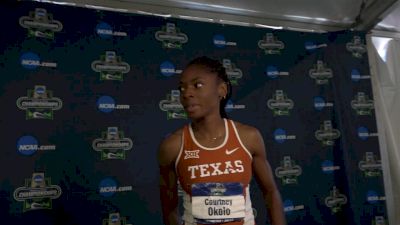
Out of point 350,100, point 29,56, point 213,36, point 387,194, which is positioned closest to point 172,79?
point 213,36

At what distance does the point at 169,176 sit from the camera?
1166 millimetres

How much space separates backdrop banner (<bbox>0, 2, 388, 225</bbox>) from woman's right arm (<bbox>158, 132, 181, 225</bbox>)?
36.7 inches

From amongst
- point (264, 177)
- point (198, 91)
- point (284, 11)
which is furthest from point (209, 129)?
point (284, 11)

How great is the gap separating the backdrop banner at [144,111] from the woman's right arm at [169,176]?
933 millimetres

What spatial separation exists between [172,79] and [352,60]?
142 centimetres

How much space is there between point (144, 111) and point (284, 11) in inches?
50.0

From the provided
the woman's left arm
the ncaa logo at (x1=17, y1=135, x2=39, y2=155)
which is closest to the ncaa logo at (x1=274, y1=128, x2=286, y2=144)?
the woman's left arm

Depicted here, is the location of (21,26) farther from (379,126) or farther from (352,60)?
(379,126)

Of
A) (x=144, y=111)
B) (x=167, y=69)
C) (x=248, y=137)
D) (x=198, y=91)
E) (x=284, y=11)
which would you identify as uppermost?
(x=284, y=11)

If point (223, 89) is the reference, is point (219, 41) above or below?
above

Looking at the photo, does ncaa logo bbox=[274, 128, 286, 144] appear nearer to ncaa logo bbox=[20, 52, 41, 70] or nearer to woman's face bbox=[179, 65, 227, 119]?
woman's face bbox=[179, 65, 227, 119]

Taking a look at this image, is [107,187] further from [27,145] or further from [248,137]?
[248,137]

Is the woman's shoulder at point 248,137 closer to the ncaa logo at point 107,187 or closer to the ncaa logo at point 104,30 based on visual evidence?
the ncaa logo at point 107,187

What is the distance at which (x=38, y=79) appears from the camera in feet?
6.39
